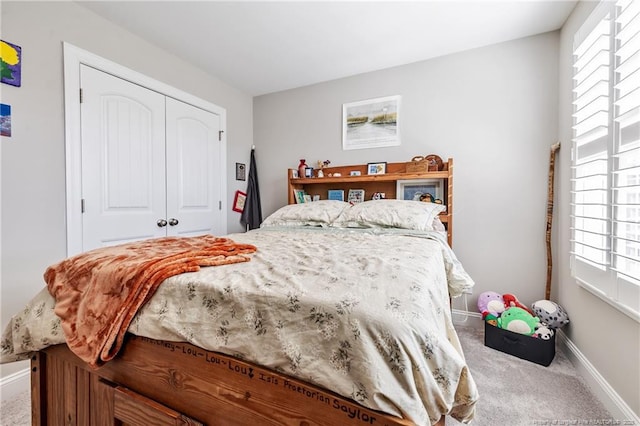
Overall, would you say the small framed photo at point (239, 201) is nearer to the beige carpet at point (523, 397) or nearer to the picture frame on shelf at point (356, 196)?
the picture frame on shelf at point (356, 196)

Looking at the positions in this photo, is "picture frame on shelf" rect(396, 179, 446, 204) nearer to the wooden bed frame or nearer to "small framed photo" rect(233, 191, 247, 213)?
"small framed photo" rect(233, 191, 247, 213)

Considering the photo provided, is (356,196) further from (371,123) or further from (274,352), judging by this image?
(274,352)

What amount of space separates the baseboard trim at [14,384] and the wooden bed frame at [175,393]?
2.19 feet

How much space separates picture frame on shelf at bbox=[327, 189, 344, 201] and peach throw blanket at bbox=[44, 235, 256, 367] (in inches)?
75.2

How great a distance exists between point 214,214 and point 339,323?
2.66 meters

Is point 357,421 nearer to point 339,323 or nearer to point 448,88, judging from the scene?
point 339,323

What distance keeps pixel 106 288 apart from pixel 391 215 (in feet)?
5.86

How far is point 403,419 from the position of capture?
1.98 feet

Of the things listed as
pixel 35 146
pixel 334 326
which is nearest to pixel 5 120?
pixel 35 146

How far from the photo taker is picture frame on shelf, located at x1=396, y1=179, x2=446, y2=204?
2566 millimetres

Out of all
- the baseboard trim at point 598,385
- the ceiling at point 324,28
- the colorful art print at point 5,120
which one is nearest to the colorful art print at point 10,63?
the colorful art print at point 5,120

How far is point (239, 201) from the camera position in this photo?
334cm

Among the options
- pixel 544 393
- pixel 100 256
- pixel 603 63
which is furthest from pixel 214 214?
pixel 603 63

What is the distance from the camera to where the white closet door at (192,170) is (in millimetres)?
2570
